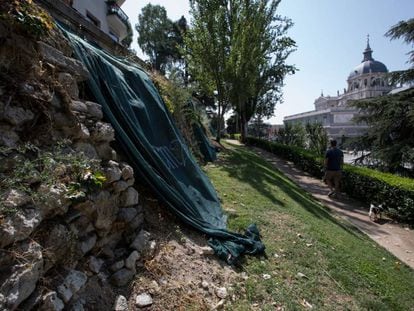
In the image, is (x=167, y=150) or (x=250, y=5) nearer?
(x=167, y=150)

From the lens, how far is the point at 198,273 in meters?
3.19

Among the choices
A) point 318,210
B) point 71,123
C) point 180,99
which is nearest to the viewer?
point 71,123

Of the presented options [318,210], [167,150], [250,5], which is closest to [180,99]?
[167,150]

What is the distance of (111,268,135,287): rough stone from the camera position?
2629 millimetres

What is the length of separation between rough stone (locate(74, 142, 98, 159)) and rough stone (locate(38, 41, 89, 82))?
2.79 ft

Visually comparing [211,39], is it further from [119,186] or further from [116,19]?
[119,186]

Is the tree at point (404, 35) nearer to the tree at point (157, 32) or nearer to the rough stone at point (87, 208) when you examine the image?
the rough stone at point (87, 208)

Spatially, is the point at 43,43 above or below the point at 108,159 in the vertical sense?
above

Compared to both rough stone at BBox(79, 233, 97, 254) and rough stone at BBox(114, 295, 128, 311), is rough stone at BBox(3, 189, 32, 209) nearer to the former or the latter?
rough stone at BBox(79, 233, 97, 254)

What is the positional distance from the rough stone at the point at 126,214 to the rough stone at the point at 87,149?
2.13 feet

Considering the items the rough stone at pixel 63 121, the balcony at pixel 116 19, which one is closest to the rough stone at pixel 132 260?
the rough stone at pixel 63 121

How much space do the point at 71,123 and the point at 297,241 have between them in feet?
12.1

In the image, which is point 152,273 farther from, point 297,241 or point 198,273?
point 297,241

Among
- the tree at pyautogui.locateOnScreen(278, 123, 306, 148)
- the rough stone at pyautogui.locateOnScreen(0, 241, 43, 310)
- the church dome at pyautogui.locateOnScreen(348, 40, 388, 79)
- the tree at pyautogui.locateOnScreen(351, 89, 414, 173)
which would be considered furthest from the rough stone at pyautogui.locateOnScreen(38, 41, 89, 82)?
the church dome at pyautogui.locateOnScreen(348, 40, 388, 79)
